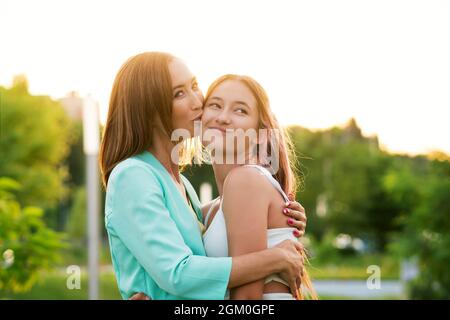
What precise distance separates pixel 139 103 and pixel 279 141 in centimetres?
47

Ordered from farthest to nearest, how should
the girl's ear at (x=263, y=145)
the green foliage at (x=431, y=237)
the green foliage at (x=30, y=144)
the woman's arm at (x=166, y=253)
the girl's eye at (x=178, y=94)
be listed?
1. the green foliage at (x=30, y=144)
2. the green foliage at (x=431, y=237)
3. the girl's ear at (x=263, y=145)
4. the girl's eye at (x=178, y=94)
5. the woman's arm at (x=166, y=253)

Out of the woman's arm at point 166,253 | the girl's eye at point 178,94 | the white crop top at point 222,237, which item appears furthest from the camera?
the girl's eye at point 178,94

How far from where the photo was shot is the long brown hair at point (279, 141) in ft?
6.81

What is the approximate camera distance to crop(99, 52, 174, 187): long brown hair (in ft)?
6.50

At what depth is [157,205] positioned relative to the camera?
1859mm

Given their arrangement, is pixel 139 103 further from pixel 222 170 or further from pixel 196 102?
pixel 222 170

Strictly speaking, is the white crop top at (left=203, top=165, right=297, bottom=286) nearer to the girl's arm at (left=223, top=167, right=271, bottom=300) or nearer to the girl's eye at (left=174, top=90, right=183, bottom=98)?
the girl's arm at (left=223, top=167, right=271, bottom=300)

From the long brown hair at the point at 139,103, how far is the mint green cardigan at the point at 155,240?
72mm

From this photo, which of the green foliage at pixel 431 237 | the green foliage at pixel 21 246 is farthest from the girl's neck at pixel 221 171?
the green foliage at pixel 431 237

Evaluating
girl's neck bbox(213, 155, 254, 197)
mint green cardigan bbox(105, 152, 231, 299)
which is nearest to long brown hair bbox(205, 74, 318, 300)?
girl's neck bbox(213, 155, 254, 197)

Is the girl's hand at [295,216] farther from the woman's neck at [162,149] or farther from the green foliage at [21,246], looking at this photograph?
the green foliage at [21,246]

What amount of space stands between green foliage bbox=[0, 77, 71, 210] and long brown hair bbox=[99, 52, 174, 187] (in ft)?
67.5

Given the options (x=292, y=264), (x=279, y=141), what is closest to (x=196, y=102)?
(x=279, y=141)
